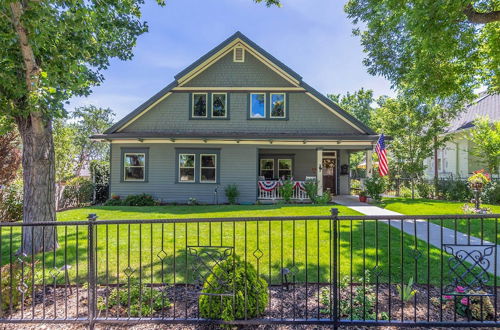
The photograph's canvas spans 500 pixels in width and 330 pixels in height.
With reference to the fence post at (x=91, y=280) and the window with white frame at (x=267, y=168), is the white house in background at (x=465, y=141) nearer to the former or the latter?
the window with white frame at (x=267, y=168)

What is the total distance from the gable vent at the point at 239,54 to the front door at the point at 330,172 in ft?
23.8

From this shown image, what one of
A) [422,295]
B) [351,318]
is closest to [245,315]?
[351,318]

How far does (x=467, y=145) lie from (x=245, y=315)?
24.4 m

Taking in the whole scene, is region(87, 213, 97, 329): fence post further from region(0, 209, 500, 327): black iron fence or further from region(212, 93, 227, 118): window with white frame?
region(212, 93, 227, 118): window with white frame

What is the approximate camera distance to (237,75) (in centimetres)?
1339

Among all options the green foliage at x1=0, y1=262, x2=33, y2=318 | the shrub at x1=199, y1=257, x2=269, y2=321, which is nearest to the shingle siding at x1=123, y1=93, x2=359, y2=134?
the green foliage at x1=0, y1=262, x2=33, y2=318

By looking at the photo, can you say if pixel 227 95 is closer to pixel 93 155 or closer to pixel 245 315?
pixel 245 315

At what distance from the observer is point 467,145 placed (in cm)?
1980

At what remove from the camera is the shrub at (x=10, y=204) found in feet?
28.1

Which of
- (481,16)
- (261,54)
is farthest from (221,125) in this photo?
(481,16)

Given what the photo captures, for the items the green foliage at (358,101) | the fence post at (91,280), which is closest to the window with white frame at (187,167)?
the fence post at (91,280)

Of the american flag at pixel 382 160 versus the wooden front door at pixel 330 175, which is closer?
the american flag at pixel 382 160

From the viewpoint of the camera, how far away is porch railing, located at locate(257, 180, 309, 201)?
12594 mm

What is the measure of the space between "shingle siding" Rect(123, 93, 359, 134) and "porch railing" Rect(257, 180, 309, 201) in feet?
9.09
